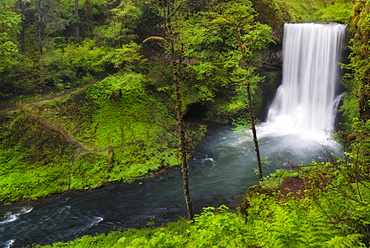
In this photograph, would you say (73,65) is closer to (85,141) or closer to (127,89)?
(127,89)

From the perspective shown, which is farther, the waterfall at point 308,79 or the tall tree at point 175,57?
the waterfall at point 308,79

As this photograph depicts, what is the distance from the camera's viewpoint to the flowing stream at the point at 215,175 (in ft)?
35.4

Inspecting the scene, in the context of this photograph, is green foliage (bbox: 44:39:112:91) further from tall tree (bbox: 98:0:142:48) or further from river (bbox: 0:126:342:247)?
river (bbox: 0:126:342:247)

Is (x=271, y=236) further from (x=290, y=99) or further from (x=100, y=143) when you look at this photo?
(x=290, y=99)

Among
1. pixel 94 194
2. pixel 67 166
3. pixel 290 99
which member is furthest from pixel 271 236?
pixel 290 99

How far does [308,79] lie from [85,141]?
1955 cm

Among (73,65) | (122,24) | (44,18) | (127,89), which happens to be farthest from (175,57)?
(122,24)

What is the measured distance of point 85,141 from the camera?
17078mm

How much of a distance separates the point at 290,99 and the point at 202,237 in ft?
72.0

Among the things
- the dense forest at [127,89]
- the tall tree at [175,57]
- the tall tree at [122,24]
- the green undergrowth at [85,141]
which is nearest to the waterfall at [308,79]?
the dense forest at [127,89]

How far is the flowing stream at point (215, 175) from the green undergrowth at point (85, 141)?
4.02 feet

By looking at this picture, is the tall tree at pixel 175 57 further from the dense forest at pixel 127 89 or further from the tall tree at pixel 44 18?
the tall tree at pixel 44 18

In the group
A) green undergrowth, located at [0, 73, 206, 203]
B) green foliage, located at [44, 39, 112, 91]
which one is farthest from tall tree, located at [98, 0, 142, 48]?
green undergrowth, located at [0, 73, 206, 203]

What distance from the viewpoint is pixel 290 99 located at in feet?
76.2
